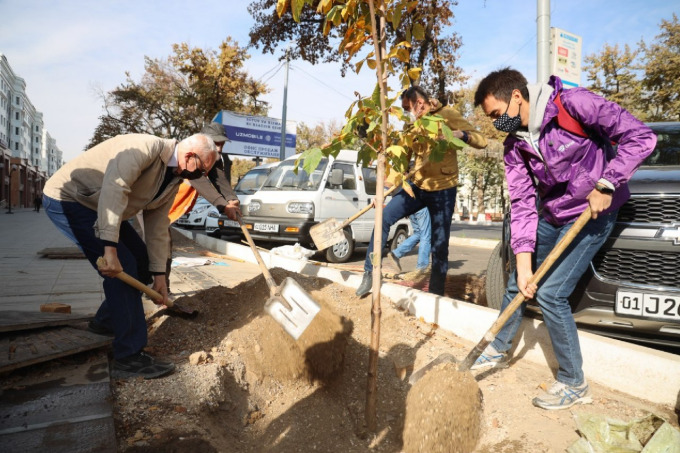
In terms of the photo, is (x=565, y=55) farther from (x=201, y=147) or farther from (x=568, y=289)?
(x=201, y=147)

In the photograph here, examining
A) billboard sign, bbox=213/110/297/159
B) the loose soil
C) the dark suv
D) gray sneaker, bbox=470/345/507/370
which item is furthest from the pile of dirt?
billboard sign, bbox=213/110/297/159

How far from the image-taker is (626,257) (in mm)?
2795

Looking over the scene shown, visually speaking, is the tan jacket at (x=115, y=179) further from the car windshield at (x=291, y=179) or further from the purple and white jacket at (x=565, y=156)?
the car windshield at (x=291, y=179)

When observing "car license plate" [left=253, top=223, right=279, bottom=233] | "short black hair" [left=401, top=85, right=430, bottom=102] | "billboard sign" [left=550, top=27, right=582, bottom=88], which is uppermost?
"billboard sign" [left=550, top=27, right=582, bottom=88]

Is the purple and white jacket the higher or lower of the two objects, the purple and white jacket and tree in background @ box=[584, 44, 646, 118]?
the lower

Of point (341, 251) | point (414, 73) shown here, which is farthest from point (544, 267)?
point (341, 251)

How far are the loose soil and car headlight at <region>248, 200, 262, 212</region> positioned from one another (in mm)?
5305

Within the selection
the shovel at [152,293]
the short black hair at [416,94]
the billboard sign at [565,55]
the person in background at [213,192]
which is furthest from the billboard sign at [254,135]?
the shovel at [152,293]

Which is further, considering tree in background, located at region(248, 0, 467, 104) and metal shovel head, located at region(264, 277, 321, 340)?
tree in background, located at region(248, 0, 467, 104)

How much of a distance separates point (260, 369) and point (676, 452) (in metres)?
2.29

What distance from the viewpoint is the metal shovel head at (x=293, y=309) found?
2.66 metres

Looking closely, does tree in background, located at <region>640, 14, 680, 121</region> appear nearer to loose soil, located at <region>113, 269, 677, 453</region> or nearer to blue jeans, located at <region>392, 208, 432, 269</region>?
blue jeans, located at <region>392, 208, 432, 269</region>

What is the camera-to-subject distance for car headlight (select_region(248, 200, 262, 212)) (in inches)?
347

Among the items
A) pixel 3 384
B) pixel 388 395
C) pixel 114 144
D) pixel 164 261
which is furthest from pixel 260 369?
pixel 114 144
